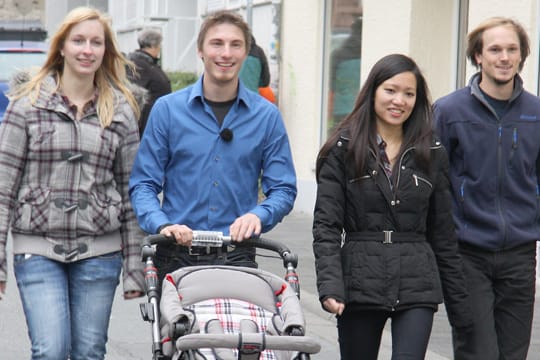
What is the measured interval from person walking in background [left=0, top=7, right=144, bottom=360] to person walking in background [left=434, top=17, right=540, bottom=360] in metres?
1.59

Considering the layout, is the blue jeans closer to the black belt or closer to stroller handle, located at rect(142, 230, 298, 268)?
stroller handle, located at rect(142, 230, 298, 268)

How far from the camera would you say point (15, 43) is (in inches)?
874

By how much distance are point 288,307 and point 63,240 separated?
3.68 feet

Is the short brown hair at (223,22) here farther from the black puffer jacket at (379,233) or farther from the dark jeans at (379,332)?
the dark jeans at (379,332)

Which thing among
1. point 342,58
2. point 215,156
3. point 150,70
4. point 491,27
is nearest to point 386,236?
point 215,156

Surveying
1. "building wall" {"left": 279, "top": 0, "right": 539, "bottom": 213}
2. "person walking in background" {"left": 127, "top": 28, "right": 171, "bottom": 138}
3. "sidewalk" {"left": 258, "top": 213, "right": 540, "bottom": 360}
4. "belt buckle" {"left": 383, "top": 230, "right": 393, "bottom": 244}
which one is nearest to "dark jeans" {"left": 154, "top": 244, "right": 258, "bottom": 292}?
"belt buckle" {"left": 383, "top": 230, "right": 393, "bottom": 244}

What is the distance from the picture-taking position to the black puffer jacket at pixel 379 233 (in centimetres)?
543

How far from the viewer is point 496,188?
6016mm

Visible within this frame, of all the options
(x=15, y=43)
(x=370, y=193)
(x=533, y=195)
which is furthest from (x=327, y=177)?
(x=15, y=43)

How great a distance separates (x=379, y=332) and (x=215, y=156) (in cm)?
106

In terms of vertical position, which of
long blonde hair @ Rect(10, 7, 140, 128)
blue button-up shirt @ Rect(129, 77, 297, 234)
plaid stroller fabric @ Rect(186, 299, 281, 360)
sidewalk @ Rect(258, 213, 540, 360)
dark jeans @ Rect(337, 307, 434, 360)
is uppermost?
long blonde hair @ Rect(10, 7, 140, 128)

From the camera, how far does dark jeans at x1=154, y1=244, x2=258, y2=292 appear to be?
5.48 meters

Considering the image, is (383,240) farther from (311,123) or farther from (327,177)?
(311,123)

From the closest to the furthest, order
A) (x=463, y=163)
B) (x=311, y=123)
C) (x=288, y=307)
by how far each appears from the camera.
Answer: (x=288, y=307)
(x=463, y=163)
(x=311, y=123)
